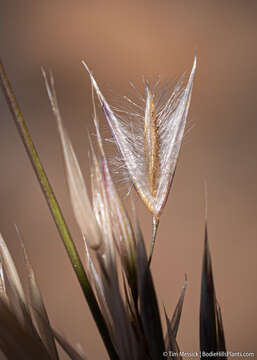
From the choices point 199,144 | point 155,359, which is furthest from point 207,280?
point 199,144

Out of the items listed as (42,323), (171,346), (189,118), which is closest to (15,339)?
(42,323)

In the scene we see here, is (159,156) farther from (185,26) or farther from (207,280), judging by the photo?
(185,26)

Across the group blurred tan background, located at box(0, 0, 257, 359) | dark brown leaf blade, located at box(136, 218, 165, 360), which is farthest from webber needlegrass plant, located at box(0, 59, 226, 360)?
blurred tan background, located at box(0, 0, 257, 359)

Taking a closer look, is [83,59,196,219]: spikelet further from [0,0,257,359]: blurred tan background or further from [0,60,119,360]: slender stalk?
[0,0,257,359]: blurred tan background

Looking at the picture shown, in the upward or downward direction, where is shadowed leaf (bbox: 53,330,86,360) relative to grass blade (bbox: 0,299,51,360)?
downward

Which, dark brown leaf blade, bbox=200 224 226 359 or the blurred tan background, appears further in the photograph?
the blurred tan background

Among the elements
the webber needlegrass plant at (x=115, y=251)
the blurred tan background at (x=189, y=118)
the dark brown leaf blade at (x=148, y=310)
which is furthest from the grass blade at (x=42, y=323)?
the blurred tan background at (x=189, y=118)

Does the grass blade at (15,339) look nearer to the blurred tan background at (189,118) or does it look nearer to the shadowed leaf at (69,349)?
the shadowed leaf at (69,349)
